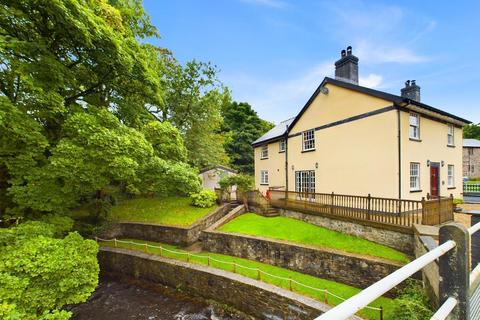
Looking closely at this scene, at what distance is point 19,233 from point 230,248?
28.4 ft

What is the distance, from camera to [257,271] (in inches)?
366

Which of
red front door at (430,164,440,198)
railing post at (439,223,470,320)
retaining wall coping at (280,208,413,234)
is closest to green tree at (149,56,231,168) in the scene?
retaining wall coping at (280,208,413,234)

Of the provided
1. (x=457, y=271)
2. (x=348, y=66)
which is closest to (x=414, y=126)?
(x=348, y=66)

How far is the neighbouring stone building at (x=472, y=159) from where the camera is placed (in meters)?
37.4

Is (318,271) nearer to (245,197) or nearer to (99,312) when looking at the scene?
(245,197)

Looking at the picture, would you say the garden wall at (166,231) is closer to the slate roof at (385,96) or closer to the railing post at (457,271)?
the slate roof at (385,96)

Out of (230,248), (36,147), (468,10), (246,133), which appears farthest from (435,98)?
(36,147)

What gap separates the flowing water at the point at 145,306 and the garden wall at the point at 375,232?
640 cm

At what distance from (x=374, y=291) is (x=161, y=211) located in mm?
17427

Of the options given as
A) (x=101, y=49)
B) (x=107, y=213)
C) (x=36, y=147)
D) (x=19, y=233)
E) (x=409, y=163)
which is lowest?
(x=107, y=213)

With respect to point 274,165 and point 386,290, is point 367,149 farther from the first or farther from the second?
point 386,290

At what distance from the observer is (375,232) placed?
9.88 m

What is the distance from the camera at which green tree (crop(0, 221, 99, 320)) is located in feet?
19.1

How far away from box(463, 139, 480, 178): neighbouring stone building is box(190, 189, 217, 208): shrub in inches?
1802
